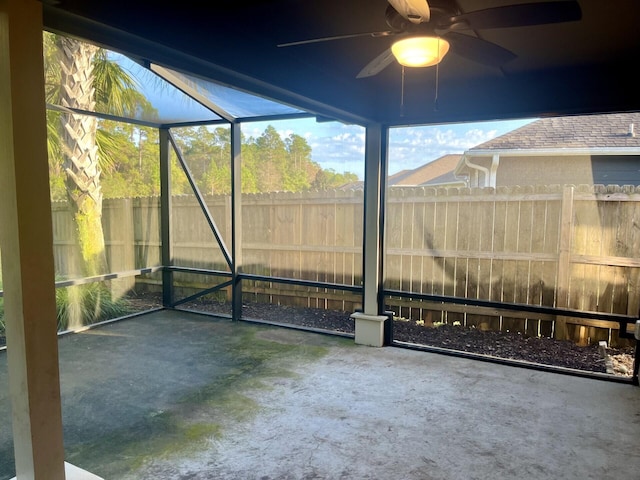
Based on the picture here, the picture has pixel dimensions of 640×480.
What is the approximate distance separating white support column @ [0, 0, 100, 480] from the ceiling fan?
122 cm

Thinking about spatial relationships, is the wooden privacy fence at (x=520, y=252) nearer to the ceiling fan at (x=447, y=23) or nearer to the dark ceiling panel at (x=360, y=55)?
the dark ceiling panel at (x=360, y=55)

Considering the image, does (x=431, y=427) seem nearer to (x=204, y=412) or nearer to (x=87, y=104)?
(x=204, y=412)

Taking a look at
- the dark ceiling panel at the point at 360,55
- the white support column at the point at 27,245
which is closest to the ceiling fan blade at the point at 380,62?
the dark ceiling panel at the point at 360,55

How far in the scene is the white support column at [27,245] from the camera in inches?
61.9

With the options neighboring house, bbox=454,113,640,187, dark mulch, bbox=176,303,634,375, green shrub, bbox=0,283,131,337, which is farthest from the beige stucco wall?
green shrub, bbox=0,283,131,337

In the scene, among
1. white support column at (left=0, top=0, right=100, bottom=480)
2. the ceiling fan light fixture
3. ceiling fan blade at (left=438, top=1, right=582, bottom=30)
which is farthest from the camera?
the ceiling fan light fixture

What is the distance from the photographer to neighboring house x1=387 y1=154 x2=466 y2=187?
442cm

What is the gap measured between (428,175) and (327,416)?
2.66m

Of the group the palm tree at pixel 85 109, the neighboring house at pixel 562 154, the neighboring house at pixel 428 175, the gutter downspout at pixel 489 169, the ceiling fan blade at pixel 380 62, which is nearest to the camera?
the ceiling fan blade at pixel 380 62

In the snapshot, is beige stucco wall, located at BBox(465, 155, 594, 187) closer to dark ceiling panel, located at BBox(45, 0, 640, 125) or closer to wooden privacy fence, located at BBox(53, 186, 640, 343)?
wooden privacy fence, located at BBox(53, 186, 640, 343)

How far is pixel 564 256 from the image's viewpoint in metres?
3.86

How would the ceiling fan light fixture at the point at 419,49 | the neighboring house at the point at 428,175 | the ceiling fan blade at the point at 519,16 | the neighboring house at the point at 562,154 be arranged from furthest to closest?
1. the neighboring house at the point at 428,175
2. the neighboring house at the point at 562,154
3. the ceiling fan light fixture at the point at 419,49
4. the ceiling fan blade at the point at 519,16

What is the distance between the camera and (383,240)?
4371 millimetres

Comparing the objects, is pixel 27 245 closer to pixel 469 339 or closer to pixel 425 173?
pixel 425 173
